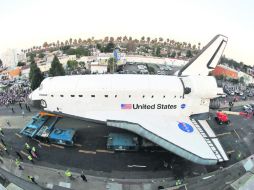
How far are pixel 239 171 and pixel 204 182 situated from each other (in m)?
4.52

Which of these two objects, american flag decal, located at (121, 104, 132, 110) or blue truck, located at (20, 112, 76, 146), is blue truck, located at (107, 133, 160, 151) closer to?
american flag decal, located at (121, 104, 132, 110)

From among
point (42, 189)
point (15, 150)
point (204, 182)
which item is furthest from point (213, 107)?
point (15, 150)

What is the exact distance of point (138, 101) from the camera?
86.9ft

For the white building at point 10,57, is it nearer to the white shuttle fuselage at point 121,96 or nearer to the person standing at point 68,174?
the white shuttle fuselage at point 121,96

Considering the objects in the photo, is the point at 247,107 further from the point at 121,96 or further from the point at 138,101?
the point at 121,96

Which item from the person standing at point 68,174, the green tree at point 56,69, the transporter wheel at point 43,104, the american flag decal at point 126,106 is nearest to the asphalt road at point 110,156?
the person standing at point 68,174

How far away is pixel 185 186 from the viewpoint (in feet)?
73.3

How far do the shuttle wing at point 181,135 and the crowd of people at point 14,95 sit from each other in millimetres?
21124

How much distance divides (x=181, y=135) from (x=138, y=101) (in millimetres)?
5976

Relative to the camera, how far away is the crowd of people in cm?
3826

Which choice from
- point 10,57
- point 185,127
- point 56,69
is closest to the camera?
point 185,127

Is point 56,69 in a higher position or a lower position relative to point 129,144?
higher

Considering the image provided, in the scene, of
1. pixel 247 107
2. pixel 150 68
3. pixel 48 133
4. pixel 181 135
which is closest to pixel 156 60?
pixel 150 68

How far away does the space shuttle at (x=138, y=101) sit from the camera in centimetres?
2536
